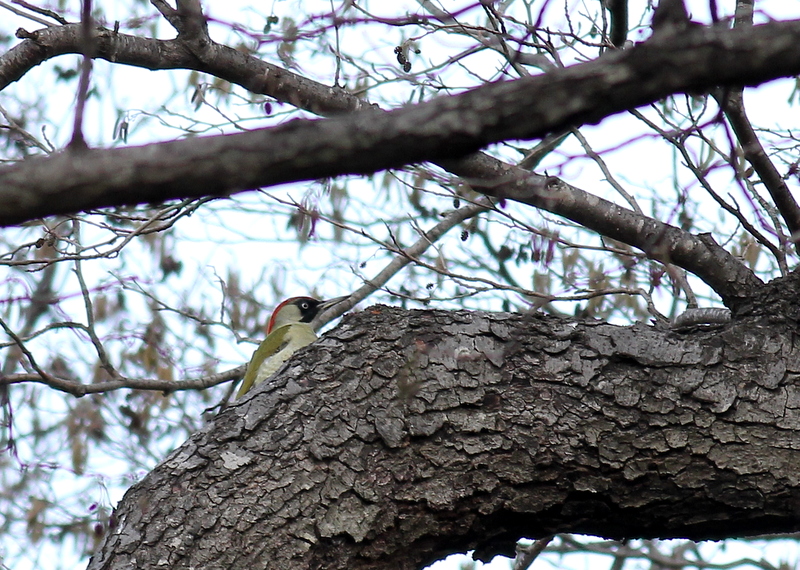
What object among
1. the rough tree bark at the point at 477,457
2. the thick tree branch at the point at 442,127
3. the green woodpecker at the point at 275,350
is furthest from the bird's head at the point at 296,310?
the thick tree branch at the point at 442,127

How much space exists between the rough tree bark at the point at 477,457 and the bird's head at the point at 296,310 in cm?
447

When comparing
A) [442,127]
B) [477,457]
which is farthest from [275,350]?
[442,127]

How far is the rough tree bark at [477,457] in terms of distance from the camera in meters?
2.63

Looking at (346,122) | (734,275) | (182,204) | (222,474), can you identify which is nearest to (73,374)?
(182,204)

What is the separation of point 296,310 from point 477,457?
15.9 ft

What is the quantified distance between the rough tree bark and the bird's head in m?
4.47

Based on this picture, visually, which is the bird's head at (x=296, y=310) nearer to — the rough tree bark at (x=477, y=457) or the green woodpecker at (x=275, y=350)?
the green woodpecker at (x=275, y=350)

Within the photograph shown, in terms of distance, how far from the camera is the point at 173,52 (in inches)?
144

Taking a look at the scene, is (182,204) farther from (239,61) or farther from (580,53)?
(580,53)

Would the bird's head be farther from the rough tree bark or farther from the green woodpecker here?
the rough tree bark

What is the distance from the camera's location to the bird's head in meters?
7.36

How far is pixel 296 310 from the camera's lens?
293 inches

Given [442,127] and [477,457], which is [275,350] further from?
[442,127]

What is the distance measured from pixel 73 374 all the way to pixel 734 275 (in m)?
7.38
